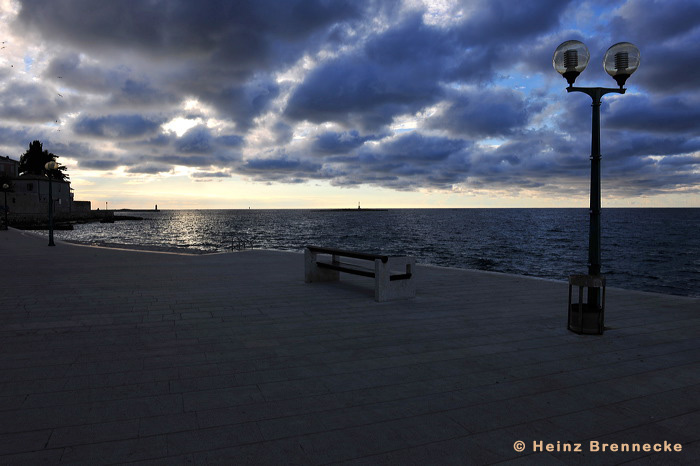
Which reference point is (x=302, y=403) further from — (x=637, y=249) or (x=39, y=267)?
(x=637, y=249)

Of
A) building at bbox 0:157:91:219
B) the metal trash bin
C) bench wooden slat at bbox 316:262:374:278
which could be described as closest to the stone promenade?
the metal trash bin

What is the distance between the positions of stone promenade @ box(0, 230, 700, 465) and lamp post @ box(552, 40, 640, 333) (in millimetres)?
1096

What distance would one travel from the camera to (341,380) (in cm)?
406

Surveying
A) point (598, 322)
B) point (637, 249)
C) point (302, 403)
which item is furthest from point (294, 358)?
point (637, 249)

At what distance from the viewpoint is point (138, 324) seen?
240 inches

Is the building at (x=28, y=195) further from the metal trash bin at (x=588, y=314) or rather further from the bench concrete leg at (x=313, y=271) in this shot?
the metal trash bin at (x=588, y=314)

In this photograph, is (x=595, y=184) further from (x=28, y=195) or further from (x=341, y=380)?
(x=28, y=195)

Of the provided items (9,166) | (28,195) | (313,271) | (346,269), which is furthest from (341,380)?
(9,166)

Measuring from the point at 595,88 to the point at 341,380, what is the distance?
17.5 feet

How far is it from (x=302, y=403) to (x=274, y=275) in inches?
294

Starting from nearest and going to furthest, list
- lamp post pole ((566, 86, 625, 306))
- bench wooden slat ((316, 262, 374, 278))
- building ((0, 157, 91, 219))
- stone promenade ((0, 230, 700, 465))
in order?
stone promenade ((0, 230, 700, 465)) < lamp post pole ((566, 86, 625, 306)) < bench wooden slat ((316, 262, 374, 278)) < building ((0, 157, 91, 219))

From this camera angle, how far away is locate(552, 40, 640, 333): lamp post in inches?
228

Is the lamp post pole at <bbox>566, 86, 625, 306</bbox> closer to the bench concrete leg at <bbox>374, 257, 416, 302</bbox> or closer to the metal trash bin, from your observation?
the metal trash bin

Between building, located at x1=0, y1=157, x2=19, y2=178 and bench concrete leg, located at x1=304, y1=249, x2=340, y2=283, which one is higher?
building, located at x1=0, y1=157, x2=19, y2=178
